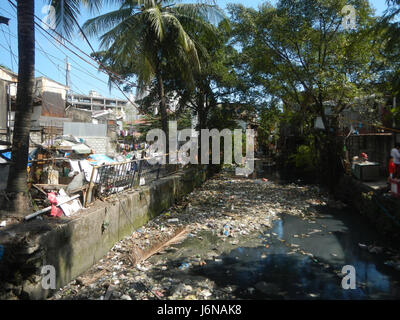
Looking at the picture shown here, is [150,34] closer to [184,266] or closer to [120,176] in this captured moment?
[120,176]

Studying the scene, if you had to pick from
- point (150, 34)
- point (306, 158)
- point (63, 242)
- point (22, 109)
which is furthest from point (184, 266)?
point (306, 158)

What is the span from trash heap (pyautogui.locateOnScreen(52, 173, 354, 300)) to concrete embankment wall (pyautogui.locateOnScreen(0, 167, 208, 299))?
239 millimetres

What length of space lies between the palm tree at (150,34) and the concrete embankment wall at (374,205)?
23.7 feet

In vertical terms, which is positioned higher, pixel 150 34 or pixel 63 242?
A: pixel 150 34

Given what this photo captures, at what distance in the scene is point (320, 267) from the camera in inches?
204

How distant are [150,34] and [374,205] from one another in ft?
29.5

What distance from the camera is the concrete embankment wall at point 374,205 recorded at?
6.56 metres

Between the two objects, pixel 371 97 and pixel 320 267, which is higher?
pixel 371 97

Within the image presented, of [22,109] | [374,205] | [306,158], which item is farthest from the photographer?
[306,158]

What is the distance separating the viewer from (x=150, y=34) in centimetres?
957

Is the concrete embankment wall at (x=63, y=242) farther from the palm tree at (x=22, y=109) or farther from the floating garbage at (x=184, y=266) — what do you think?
the floating garbage at (x=184, y=266)
